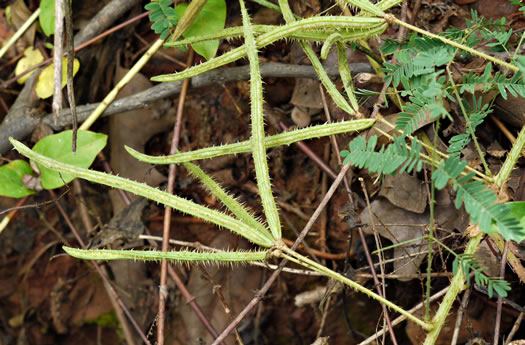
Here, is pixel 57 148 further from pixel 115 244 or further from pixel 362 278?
pixel 362 278

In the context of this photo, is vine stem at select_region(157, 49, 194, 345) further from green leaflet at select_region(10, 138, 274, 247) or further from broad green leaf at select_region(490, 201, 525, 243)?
broad green leaf at select_region(490, 201, 525, 243)

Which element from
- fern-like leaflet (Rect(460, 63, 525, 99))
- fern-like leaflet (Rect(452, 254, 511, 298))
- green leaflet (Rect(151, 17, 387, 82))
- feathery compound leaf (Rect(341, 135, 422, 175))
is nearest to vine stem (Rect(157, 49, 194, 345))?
green leaflet (Rect(151, 17, 387, 82))

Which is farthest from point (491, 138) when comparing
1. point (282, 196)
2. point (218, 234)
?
point (218, 234)

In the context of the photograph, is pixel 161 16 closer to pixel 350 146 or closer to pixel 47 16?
pixel 47 16

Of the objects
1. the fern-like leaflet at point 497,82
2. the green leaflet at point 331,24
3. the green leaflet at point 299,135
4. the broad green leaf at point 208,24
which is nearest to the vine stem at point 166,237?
the broad green leaf at point 208,24

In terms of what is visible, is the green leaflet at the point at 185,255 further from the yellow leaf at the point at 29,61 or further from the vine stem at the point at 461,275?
the yellow leaf at the point at 29,61

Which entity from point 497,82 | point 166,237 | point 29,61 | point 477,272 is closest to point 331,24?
point 497,82
